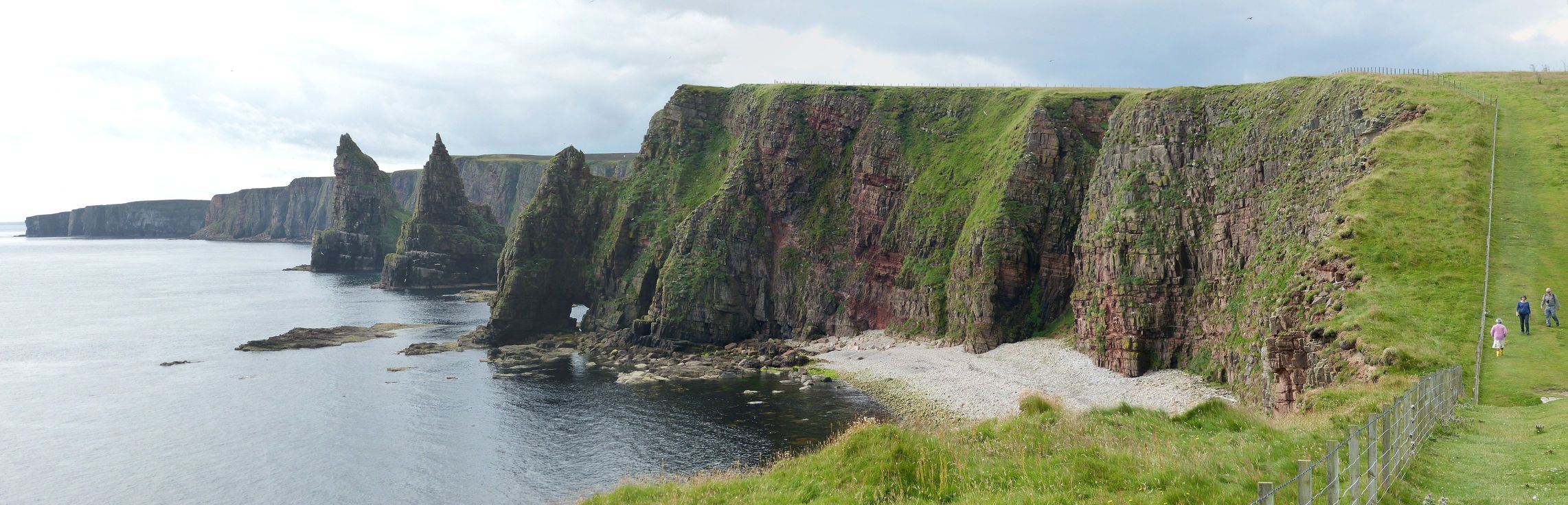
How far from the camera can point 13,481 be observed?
187 ft

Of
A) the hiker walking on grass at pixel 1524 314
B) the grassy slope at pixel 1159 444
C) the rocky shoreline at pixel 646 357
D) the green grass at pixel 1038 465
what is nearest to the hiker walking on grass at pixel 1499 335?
the grassy slope at pixel 1159 444

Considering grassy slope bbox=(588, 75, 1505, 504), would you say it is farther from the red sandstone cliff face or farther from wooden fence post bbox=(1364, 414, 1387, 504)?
the red sandstone cliff face

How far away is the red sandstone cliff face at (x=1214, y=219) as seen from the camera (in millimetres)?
57125

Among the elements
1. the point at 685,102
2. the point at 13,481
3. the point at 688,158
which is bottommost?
the point at 13,481

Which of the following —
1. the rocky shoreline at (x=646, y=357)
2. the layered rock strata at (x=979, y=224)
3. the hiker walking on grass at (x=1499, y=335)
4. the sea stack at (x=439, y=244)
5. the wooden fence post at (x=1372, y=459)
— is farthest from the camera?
the sea stack at (x=439, y=244)

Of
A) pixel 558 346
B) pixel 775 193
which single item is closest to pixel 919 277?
pixel 775 193

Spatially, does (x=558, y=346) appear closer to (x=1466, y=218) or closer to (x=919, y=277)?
(x=919, y=277)

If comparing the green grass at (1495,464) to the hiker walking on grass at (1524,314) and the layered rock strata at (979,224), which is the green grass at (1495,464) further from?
the layered rock strata at (979,224)

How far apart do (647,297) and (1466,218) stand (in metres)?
A: 88.6

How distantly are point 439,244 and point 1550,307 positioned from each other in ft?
634

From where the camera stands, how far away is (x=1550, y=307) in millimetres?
33906

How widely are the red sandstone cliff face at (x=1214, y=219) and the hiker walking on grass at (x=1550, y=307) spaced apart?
12.8 metres

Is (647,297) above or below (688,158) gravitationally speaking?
below

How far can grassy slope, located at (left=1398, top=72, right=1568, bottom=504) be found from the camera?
644 inches
